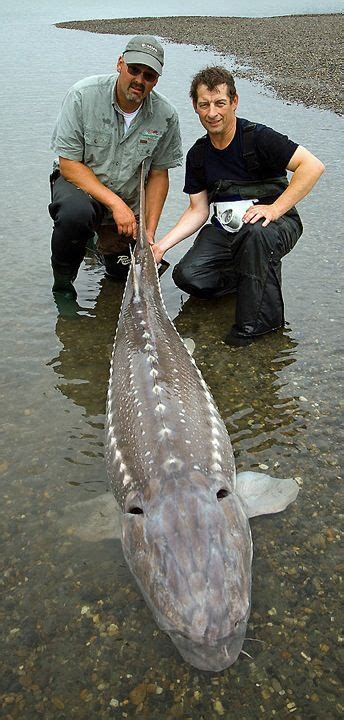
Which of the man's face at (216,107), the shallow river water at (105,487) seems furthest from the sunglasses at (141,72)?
the shallow river water at (105,487)

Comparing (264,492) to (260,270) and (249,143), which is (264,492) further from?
(249,143)

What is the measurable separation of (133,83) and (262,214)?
1.66 meters

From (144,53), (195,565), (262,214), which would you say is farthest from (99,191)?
(195,565)

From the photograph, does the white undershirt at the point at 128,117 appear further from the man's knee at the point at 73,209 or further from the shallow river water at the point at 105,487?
the shallow river water at the point at 105,487

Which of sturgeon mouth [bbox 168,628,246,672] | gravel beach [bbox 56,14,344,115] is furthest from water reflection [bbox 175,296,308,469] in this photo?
gravel beach [bbox 56,14,344,115]

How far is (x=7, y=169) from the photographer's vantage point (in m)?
10.2

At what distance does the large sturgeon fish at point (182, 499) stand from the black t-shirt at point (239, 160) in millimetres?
2046

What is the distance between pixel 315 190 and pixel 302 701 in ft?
24.6

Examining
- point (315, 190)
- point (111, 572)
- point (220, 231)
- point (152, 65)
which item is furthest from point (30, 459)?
point (315, 190)

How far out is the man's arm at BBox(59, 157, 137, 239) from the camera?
604cm

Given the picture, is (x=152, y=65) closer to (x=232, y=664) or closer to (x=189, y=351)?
(x=189, y=351)

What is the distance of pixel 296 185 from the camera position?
215 inches

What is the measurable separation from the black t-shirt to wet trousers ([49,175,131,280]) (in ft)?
3.22

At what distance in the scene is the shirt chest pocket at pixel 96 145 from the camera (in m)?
6.06
